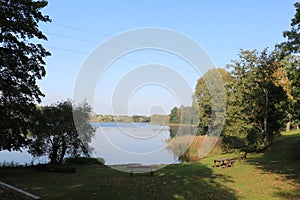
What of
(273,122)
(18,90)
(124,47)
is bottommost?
(273,122)

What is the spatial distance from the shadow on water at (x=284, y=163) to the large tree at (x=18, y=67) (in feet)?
49.9

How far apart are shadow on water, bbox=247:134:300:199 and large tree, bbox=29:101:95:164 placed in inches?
620

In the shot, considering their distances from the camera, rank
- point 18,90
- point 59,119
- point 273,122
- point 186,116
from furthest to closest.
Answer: point 186,116, point 273,122, point 59,119, point 18,90

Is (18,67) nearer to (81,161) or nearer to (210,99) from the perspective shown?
(81,161)

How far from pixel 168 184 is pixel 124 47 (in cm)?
1153

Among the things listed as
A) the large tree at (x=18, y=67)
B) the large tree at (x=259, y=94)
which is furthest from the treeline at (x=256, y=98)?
the large tree at (x=18, y=67)

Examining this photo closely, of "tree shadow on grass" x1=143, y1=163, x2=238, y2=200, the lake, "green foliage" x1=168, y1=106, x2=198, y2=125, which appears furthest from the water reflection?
"tree shadow on grass" x1=143, y1=163, x2=238, y2=200

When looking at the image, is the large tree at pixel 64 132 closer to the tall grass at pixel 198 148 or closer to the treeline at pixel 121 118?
the treeline at pixel 121 118

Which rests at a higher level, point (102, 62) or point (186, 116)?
point (102, 62)

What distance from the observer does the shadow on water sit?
1161 centimetres

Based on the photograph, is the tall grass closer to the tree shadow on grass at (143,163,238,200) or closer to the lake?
the lake

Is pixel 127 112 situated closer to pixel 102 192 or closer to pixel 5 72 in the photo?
pixel 102 192

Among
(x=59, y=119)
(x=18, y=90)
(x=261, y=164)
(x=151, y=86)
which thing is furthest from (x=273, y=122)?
(x=18, y=90)

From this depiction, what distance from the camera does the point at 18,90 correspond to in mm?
14898
